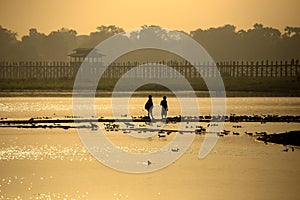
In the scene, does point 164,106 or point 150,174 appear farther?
point 164,106

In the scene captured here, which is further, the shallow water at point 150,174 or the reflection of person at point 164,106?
the reflection of person at point 164,106

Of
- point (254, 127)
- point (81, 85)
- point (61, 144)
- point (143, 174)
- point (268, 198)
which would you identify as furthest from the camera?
point (81, 85)

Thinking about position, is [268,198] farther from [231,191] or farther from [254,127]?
[254,127]

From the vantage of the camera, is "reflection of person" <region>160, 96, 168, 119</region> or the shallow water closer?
the shallow water

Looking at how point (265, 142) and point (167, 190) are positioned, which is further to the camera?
point (265, 142)

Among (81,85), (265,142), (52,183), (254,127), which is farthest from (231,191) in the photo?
(81,85)

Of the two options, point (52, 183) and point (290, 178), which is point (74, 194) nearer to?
point (52, 183)

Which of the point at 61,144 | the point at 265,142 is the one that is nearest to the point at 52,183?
the point at 61,144

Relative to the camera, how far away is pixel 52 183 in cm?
2261

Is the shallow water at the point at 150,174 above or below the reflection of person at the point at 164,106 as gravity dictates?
below

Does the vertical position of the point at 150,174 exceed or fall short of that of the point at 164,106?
it falls short

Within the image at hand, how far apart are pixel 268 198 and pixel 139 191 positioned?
3.20m

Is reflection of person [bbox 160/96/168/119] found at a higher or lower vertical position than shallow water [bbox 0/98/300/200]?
higher

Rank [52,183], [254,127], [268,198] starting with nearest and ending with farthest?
[268,198], [52,183], [254,127]
